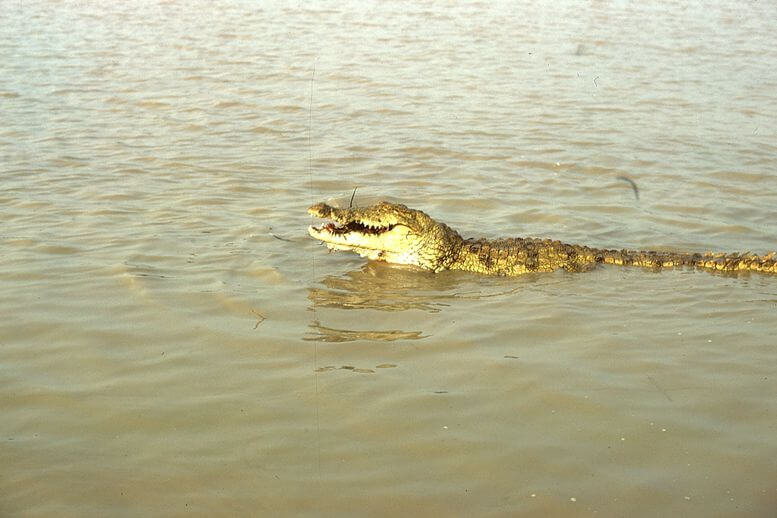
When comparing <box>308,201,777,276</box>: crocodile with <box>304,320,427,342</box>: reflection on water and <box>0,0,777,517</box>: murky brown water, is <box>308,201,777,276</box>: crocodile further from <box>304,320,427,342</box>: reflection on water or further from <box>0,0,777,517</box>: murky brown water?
<box>304,320,427,342</box>: reflection on water

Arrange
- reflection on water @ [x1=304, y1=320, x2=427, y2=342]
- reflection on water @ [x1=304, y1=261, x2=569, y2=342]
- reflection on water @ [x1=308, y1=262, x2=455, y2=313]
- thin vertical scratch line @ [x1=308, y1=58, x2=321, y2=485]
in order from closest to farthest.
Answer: thin vertical scratch line @ [x1=308, y1=58, x2=321, y2=485] < reflection on water @ [x1=304, y1=320, x2=427, y2=342] < reflection on water @ [x1=304, y1=261, x2=569, y2=342] < reflection on water @ [x1=308, y1=262, x2=455, y2=313]

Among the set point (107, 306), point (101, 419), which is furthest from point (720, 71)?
point (101, 419)

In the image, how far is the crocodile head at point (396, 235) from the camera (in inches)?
271

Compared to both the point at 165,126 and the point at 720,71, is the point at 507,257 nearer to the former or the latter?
the point at 165,126

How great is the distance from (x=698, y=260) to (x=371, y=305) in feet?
8.93

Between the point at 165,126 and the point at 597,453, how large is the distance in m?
8.35

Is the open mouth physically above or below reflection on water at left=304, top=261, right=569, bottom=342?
above

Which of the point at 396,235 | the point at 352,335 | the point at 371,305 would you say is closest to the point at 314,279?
the point at 371,305

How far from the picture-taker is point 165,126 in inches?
433

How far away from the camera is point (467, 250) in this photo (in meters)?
6.92

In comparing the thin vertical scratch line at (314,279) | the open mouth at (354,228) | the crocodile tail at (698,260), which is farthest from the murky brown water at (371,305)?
the open mouth at (354,228)

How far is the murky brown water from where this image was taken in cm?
387

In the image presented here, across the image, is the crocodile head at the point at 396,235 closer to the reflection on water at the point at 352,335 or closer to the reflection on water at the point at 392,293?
the reflection on water at the point at 392,293

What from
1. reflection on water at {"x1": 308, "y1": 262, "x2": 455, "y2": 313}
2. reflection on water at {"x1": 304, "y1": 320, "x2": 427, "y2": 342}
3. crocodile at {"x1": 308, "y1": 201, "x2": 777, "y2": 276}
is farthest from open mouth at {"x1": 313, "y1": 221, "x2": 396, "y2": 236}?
reflection on water at {"x1": 304, "y1": 320, "x2": 427, "y2": 342}
